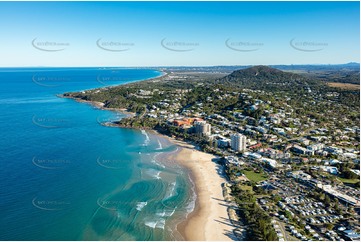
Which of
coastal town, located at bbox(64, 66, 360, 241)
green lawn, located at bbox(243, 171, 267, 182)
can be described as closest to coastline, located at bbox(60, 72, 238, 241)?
coastal town, located at bbox(64, 66, 360, 241)

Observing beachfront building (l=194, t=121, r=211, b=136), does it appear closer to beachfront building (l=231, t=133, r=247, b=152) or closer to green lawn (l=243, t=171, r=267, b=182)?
beachfront building (l=231, t=133, r=247, b=152)

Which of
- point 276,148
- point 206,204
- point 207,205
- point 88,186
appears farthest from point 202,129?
point 88,186

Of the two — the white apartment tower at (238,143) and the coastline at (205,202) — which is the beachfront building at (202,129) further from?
the white apartment tower at (238,143)

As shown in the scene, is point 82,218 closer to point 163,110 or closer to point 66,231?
point 66,231

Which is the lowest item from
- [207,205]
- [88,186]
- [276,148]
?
[207,205]

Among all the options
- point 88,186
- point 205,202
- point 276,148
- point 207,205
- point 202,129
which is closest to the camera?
point 207,205

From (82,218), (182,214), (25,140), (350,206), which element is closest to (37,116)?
(25,140)

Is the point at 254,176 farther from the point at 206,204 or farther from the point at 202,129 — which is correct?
the point at 202,129
